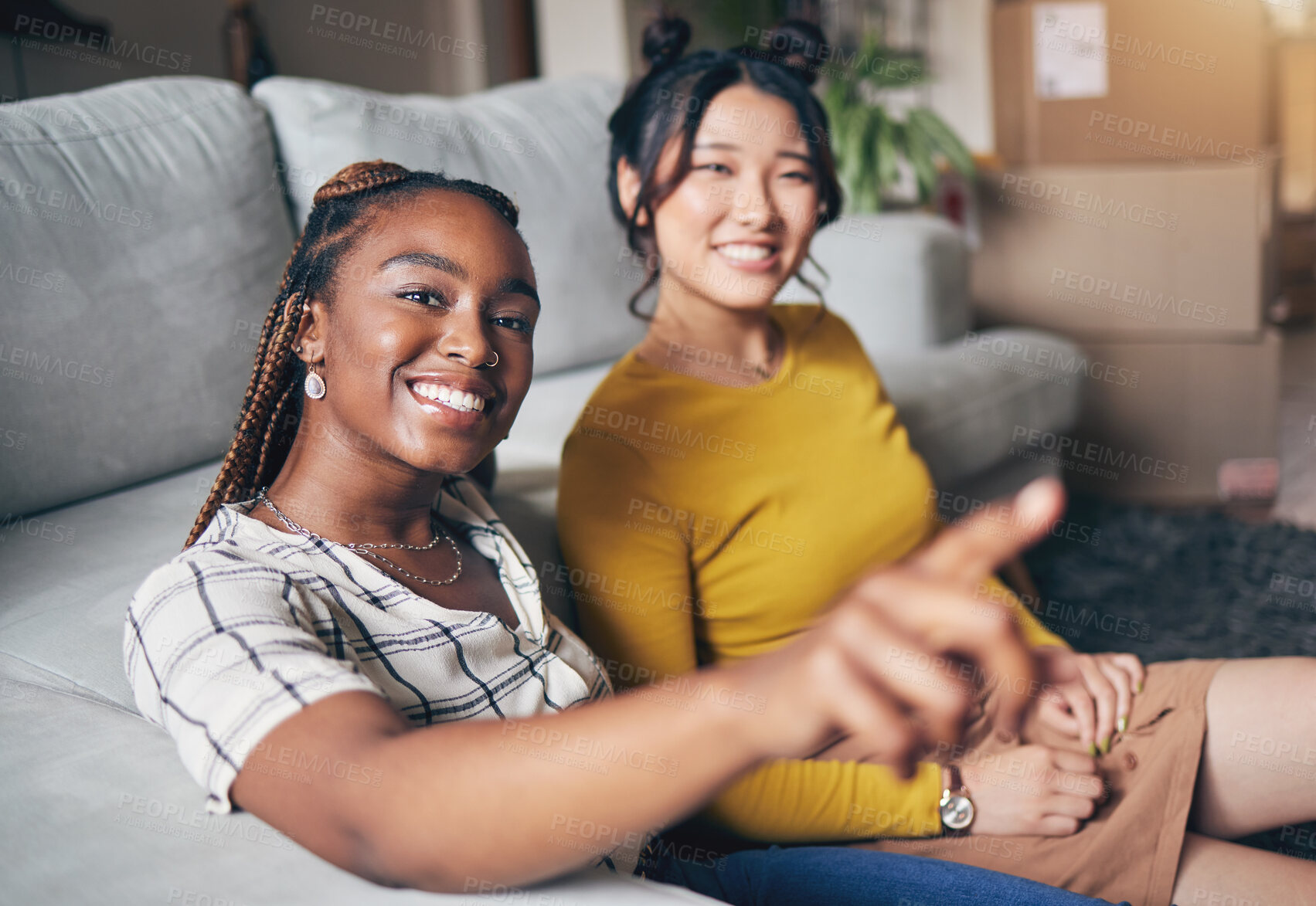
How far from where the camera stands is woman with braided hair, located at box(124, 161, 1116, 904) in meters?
0.41

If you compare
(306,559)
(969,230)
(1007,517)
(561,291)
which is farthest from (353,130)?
(969,230)

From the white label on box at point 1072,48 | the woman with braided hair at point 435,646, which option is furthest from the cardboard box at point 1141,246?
the woman with braided hair at point 435,646

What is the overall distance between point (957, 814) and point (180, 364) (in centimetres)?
94

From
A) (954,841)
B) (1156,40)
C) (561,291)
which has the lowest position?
(954,841)

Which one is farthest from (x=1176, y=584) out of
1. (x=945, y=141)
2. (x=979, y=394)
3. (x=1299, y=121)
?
(x=1299, y=121)

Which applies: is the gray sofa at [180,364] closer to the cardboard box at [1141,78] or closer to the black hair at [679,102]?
the black hair at [679,102]

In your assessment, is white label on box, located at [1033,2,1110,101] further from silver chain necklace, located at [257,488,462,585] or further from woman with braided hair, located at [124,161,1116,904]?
silver chain necklace, located at [257,488,462,585]

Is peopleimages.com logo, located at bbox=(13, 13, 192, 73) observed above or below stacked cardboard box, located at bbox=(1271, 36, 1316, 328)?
above

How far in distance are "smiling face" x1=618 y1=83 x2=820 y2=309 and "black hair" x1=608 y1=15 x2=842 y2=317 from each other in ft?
0.03

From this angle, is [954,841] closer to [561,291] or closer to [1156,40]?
[561,291]

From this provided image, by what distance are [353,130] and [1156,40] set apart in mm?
2041

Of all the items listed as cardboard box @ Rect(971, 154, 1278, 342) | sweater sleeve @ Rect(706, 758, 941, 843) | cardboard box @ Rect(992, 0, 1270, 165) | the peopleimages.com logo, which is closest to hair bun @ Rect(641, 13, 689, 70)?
sweater sleeve @ Rect(706, 758, 941, 843)

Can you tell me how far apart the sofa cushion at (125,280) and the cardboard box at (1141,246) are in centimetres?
178

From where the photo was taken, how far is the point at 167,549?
3.09 ft
